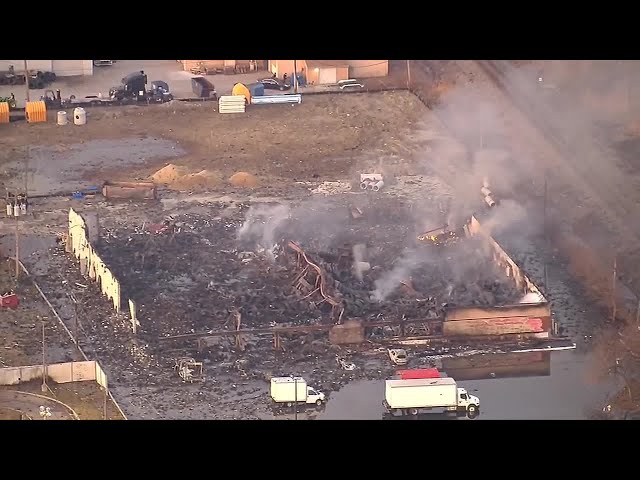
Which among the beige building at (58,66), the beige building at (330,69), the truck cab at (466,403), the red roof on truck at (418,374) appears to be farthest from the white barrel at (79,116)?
the truck cab at (466,403)

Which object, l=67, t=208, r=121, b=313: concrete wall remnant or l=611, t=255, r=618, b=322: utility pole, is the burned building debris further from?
l=611, t=255, r=618, b=322: utility pole

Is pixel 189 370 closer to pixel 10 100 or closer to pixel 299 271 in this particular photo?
pixel 299 271

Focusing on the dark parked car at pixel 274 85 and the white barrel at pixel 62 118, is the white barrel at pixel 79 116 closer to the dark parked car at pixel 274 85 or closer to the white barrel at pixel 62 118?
the white barrel at pixel 62 118

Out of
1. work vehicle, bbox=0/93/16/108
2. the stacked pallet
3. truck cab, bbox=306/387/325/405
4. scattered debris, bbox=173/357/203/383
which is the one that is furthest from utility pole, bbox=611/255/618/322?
work vehicle, bbox=0/93/16/108

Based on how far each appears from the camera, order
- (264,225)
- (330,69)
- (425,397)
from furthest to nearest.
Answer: (330,69) < (264,225) < (425,397)

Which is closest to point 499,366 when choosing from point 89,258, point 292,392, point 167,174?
point 292,392

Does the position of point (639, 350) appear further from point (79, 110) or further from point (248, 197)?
point (79, 110)

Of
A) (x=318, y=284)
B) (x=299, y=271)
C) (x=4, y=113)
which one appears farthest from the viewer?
(x=4, y=113)
